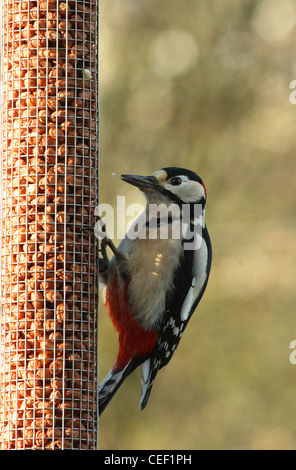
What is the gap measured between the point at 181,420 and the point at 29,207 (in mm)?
6325

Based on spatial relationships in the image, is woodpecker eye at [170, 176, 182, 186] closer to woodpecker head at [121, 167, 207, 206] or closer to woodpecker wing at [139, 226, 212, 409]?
woodpecker head at [121, 167, 207, 206]

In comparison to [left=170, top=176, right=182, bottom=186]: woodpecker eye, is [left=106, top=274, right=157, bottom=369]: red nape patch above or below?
below

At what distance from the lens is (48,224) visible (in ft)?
13.8

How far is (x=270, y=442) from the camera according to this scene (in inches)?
393

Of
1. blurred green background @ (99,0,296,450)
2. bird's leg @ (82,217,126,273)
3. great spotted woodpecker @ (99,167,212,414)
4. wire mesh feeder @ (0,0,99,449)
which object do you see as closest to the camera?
wire mesh feeder @ (0,0,99,449)

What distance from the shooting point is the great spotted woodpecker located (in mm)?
4730

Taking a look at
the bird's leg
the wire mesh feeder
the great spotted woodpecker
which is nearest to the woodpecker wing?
the great spotted woodpecker

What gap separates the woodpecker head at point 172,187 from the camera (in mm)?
4965

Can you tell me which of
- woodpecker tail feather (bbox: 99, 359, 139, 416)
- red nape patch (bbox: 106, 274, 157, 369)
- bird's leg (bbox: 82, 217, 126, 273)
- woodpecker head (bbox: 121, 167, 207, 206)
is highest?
woodpecker head (bbox: 121, 167, 207, 206)

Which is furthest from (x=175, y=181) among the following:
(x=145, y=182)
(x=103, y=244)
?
(x=103, y=244)

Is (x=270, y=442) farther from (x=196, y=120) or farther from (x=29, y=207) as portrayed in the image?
(x=29, y=207)
